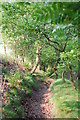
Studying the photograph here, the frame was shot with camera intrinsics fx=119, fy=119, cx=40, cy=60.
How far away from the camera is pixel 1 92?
4859 millimetres

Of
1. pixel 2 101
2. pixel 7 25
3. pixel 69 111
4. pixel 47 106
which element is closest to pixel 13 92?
pixel 2 101

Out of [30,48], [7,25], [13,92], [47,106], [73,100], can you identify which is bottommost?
[47,106]

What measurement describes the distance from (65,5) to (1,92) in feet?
15.4

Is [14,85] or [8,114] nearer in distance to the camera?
[8,114]

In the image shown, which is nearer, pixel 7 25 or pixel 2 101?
pixel 2 101

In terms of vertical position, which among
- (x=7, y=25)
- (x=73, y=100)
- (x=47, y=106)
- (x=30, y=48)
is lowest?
(x=47, y=106)

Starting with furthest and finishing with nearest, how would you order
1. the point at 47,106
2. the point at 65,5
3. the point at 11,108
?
1. the point at 47,106
2. the point at 11,108
3. the point at 65,5

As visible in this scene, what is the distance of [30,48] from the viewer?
440 inches

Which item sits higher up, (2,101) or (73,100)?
(2,101)

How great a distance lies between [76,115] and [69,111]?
1.23 ft

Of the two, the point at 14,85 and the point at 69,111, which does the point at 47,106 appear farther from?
the point at 14,85

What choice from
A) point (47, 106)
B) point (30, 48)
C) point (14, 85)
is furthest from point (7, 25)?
point (30, 48)

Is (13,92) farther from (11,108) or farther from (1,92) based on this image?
(11,108)

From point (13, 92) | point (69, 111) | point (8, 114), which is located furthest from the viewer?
point (13, 92)
